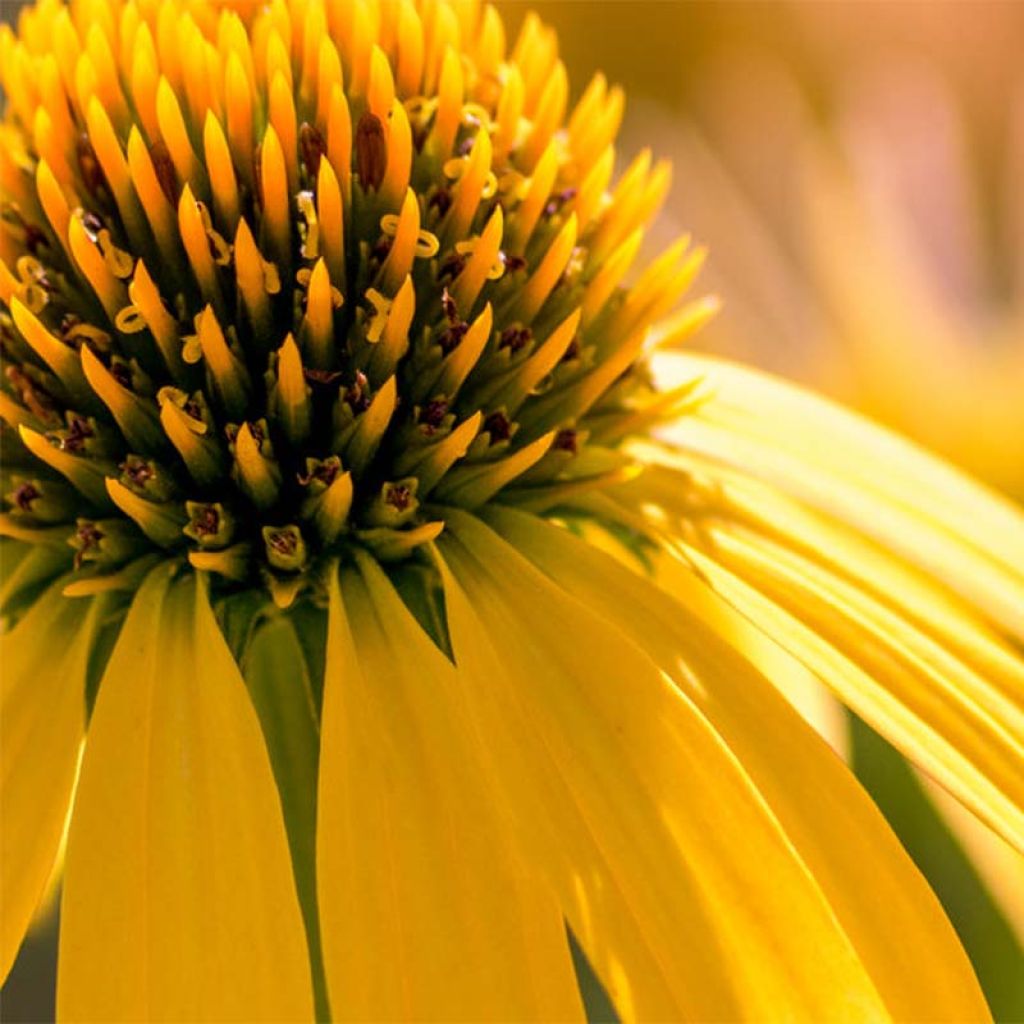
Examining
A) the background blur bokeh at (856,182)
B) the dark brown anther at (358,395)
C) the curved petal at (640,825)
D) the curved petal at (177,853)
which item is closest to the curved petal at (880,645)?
the curved petal at (640,825)

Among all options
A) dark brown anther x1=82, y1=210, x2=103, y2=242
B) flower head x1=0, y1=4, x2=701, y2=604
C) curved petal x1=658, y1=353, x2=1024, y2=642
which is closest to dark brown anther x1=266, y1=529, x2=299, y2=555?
flower head x1=0, y1=4, x2=701, y2=604

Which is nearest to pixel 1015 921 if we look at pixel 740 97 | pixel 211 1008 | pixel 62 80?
pixel 211 1008

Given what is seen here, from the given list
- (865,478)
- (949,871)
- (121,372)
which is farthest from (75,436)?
(949,871)

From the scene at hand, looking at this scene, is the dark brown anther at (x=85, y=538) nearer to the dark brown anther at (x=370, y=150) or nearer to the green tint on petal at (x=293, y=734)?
the green tint on petal at (x=293, y=734)

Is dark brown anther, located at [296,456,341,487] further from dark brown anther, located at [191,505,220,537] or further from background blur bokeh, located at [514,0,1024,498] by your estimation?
background blur bokeh, located at [514,0,1024,498]

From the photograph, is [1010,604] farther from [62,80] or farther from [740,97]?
[740,97]

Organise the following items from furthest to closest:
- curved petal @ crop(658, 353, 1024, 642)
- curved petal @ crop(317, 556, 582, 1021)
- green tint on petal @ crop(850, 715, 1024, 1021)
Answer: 1. green tint on petal @ crop(850, 715, 1024, 1021)
2. curved petal @ crop(658, 353, 1024, 642)
3. curved petal @ crop(317, 556, 582, 1021)

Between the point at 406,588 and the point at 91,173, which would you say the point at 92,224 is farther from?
the point at 406,588
